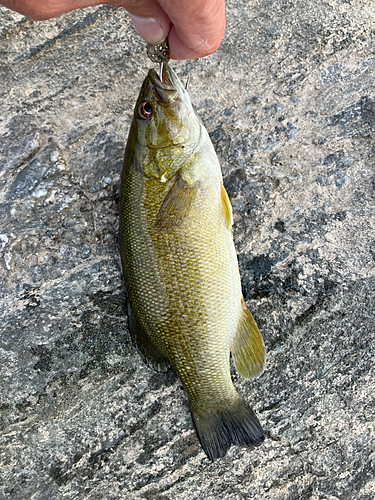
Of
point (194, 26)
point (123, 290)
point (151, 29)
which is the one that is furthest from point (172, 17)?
point (123, 290)

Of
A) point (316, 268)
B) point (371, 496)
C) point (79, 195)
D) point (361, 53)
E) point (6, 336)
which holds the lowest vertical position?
point (371, 496)

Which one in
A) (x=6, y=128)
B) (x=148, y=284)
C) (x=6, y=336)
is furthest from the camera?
(x=6, y=128)

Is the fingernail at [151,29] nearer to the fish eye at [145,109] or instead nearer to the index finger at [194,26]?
the index finger at [194,26]

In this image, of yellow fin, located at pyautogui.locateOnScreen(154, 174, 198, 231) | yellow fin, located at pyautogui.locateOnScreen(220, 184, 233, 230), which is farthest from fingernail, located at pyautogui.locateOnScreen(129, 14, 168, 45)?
yellow fin, located at pyautogui.locateOnScreen(220, 184, 233, 230)

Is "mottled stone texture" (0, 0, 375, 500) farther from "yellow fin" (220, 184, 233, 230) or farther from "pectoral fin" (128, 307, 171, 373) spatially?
"yellow fin" (220, 184, 233, 230)

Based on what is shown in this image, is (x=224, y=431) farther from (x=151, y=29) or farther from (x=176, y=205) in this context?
(x=151, y=29)

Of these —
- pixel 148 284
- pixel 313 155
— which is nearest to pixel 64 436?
pixel 148 284

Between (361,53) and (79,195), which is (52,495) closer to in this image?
(79,195)

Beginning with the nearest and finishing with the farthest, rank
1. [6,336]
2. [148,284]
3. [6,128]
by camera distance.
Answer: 1. [148,284]
2. [6,336]
3. [6,128]
